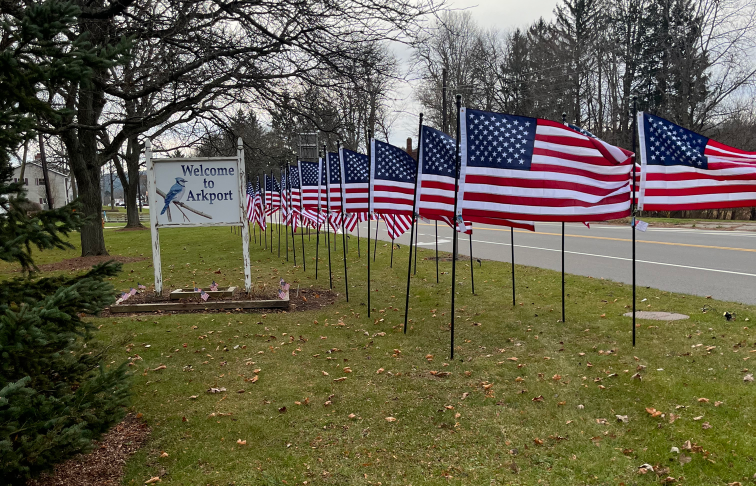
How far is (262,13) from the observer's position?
7.47 meters

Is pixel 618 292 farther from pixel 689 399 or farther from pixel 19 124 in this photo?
pixel 19 124

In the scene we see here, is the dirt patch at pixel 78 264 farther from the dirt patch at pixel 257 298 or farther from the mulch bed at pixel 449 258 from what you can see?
the mulch bed at pixel 449 258

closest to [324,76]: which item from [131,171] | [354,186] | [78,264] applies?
[354,186]

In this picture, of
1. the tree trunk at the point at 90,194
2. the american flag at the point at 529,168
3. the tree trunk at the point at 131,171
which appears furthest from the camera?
the tree trunk at the point at 131,171

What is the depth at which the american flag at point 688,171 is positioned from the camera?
19.3 feet

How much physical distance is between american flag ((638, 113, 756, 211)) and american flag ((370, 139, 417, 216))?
3.59 meters

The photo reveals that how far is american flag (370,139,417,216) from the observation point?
8539 millimetres

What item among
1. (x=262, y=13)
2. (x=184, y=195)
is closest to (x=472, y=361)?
(x=262, y=13)

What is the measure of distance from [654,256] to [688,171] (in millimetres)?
9000

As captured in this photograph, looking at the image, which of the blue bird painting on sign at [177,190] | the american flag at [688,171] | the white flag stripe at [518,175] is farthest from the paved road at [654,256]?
Result: the blue bird painting on sign at [177,190]

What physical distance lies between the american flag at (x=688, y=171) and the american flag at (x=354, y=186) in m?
5.11

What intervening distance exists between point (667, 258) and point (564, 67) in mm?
25597

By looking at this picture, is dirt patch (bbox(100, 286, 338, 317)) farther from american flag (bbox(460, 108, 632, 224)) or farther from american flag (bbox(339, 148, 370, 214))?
american flag (bbox(460, 108, 632, 224))

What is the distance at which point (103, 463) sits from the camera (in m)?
3.97
